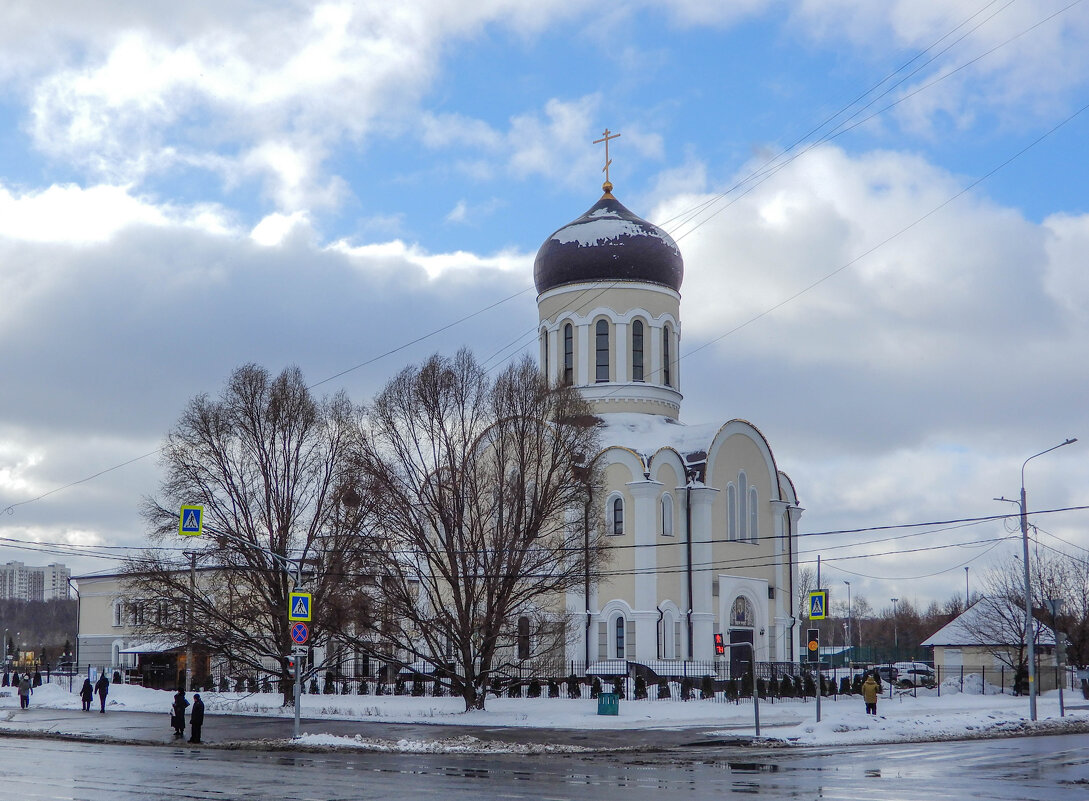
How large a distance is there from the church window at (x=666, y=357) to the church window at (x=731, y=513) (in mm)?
4725

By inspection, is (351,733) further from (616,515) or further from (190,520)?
(616,515)

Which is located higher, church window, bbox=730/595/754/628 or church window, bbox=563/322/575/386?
church window, bbox=563/322/575/386

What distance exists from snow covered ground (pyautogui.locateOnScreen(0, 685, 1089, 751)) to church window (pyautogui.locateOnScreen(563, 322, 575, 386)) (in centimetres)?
1298

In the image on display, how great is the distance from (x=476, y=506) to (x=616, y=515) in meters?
10.0

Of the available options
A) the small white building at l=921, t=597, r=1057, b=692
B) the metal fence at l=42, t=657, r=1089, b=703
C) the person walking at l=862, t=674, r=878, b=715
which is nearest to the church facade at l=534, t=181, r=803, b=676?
the metal fence at l=42, t=657, r=1089, b=703

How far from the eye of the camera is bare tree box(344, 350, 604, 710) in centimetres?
3256

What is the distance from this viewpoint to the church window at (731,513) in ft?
145

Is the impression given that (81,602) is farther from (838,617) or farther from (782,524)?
(838,617)

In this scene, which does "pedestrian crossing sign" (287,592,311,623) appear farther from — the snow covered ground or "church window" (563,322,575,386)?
"church window" (563,322,575,386)

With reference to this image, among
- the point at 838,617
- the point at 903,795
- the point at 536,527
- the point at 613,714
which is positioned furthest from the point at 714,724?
the point at 838,617

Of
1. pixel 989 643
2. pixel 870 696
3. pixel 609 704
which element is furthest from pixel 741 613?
pixel 989 643

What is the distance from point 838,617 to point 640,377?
12110 centimetres

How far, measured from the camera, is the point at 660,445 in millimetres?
42844

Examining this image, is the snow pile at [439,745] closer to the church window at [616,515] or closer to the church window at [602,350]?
the church window at [616,515]
